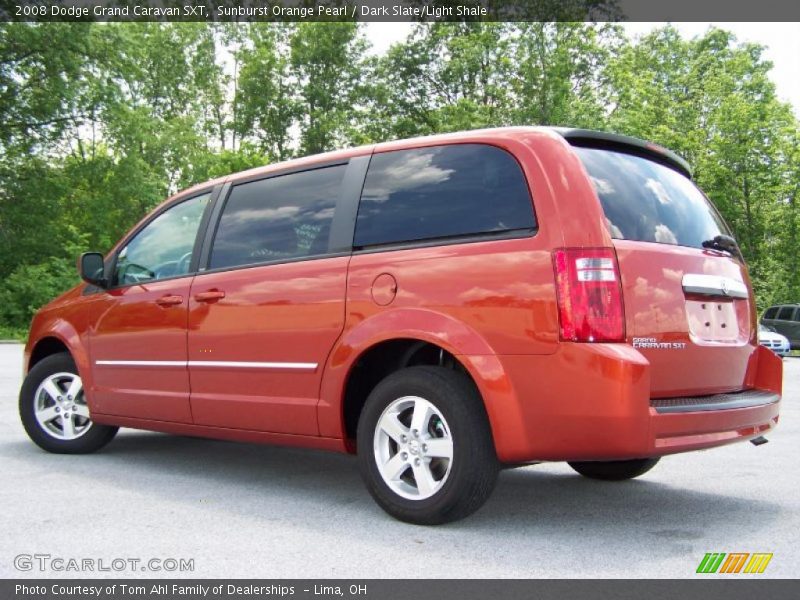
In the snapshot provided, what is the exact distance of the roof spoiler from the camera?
14.3 feet

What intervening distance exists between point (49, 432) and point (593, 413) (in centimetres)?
432

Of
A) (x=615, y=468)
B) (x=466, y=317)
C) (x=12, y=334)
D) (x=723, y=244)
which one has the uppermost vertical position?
(x=723, y=244)

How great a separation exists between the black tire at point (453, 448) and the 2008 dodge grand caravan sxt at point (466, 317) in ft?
0.03

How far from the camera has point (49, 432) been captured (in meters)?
6.49

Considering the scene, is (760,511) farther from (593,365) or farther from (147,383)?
(147,383)

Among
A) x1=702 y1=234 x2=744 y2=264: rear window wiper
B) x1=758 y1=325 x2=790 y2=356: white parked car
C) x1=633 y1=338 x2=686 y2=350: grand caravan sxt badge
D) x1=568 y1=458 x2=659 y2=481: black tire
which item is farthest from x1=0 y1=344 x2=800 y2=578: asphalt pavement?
x1=758 y1=325 x2=790 y2=356: white parked car

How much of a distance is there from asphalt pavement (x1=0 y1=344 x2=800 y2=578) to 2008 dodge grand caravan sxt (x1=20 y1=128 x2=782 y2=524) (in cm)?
31

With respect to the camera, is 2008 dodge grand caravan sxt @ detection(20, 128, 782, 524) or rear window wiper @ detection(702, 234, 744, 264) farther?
rear window wiper @ detection(702, 234, 744, 264)

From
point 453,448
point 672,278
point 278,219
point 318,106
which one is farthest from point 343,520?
point 318,106

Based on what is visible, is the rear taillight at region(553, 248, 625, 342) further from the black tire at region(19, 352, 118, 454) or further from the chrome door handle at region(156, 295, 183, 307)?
the black tire at region(19, 352, 118, 454)

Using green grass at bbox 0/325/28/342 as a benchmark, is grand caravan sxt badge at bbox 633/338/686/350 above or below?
above

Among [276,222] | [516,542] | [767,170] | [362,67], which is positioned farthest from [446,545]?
[362,67]
